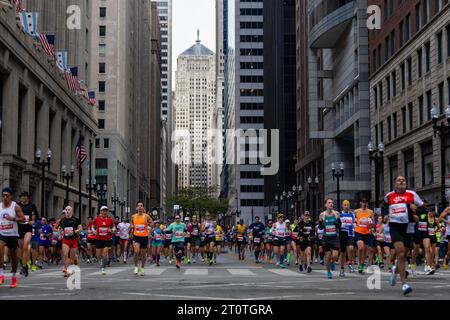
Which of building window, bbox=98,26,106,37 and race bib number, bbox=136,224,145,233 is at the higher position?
building window, bbox=98,26,106,37

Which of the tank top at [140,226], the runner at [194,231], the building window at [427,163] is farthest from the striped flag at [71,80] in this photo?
the tank top at [140,226]

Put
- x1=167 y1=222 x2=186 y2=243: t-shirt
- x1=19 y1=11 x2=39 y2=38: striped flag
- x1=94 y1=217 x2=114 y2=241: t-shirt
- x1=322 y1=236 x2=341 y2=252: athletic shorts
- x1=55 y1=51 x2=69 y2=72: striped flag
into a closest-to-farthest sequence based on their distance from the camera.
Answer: x1=322 y1=236 x2=341 y2=252: athletic shorts, x1=94 y1=217 x2=114 y2=241: t-shirt, x1=167 y1=222 x2=186 y2=243: t-shirt, x1=19 y1=11 x2=39 y2=38: striped flag, x1=55 y1=51 x2=69 y2=72: striped flag

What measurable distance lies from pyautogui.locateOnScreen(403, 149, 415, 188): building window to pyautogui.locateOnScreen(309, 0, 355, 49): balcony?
19120 millimetres

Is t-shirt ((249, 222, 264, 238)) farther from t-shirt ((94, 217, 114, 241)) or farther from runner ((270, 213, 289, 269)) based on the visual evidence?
t-shirt ((94, 217, 114, 241))

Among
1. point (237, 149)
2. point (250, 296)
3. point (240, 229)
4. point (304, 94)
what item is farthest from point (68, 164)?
point (237, 149)

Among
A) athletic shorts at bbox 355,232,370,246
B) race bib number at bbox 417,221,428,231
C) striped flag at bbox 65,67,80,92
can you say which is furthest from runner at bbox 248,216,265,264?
striped flag at bbox 65,67,80,92

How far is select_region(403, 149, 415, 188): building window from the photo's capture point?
1982 inches

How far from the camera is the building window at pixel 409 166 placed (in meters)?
50.3

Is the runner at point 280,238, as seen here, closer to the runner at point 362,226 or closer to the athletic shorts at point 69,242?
the runner at point 362,226

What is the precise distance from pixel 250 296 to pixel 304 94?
83371 millimetres

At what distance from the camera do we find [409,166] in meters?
51.1

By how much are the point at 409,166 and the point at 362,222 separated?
31889 millimetres

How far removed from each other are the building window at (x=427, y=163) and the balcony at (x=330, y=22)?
2227 centimetres
